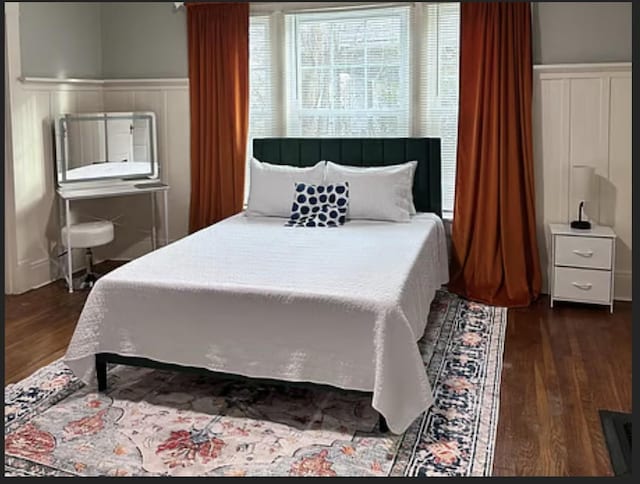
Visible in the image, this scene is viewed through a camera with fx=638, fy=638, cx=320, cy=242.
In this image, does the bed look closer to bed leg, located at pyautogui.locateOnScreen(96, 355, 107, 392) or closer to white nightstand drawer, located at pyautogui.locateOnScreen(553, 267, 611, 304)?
bed leg, located at pyautogui.locateOnScreen(96, 355, 107, 392)

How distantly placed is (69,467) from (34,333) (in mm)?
1834

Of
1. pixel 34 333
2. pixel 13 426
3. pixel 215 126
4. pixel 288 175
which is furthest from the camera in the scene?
pixel 215 126

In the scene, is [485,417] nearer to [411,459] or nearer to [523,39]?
[411,459]

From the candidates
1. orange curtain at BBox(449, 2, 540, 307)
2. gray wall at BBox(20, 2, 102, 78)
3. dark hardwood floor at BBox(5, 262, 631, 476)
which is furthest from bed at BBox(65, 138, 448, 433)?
gray wall at BBox(20, 2, 102, 78)

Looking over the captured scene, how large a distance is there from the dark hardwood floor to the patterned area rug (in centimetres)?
12

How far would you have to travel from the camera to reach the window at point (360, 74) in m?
4.85

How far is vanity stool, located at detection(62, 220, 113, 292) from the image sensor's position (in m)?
4.99

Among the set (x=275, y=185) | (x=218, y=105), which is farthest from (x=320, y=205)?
(x=218, y=105)

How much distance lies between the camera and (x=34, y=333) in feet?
13.4

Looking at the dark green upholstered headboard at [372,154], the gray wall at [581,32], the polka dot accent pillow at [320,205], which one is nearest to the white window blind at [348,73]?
the dark green upholstered headboard at [372,154]

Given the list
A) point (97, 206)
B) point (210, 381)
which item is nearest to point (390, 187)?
point (210, 381)

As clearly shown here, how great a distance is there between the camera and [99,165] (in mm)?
5336

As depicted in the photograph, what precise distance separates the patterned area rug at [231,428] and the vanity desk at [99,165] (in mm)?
1760

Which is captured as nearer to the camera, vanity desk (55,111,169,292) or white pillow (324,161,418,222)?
white pillow (324,161,418,222)
